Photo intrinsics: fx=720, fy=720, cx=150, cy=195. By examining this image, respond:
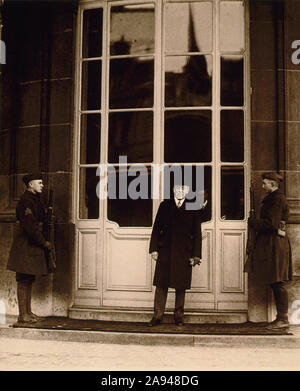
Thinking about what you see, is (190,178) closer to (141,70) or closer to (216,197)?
(216,197)

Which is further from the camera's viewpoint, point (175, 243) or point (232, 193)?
point (232, 193)

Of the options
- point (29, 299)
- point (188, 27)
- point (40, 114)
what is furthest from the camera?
point (40, 114)

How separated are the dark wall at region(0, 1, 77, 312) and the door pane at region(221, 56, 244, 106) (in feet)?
6.94

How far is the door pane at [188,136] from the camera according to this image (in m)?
9.70

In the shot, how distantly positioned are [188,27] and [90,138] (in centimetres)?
205

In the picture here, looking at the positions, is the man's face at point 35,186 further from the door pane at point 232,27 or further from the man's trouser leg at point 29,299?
the door pane at point 232,27

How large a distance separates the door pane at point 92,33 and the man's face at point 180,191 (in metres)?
2.42

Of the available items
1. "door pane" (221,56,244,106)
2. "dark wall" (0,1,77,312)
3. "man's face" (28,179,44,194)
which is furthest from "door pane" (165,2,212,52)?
"man's face" (28,179,44,194)

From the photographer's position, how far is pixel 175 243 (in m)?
8.86

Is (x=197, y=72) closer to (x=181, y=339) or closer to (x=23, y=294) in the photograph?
(x=181, y=339)

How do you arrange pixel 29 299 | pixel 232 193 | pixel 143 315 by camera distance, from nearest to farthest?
pixel 29 299, pixel 143 315, pixel 232 193

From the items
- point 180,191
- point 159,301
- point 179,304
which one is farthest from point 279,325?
point 180,191

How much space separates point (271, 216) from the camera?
870 cm

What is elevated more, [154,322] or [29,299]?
[29,299]
